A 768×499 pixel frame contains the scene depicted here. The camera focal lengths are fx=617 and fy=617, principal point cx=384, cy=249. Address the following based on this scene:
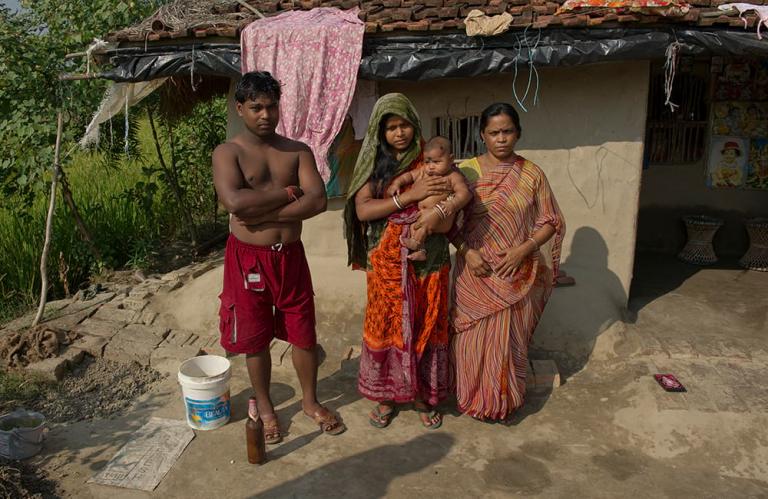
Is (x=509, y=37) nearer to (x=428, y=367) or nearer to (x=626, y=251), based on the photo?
(x=626, y=251)

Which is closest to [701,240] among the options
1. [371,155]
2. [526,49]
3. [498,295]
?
[526,49]

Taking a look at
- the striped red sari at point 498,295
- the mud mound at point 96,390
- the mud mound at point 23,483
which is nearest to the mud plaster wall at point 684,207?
the striped red sari at point 498,295

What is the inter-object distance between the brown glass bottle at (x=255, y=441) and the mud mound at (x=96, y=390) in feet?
3.91

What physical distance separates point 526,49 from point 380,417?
2.70 meters

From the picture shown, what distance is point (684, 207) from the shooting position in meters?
7.07

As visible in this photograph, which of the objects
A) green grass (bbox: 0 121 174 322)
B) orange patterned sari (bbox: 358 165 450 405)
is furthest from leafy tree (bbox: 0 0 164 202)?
orange patterned sari (bbox: 358 165 450 405)

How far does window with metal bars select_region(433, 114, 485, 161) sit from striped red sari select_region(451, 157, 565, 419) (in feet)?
5.31

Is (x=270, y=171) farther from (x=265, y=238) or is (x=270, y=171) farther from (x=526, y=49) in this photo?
(x=526, y=49)

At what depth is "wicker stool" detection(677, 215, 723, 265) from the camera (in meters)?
6.57

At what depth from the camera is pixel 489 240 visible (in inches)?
139

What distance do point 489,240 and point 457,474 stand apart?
1.29 m

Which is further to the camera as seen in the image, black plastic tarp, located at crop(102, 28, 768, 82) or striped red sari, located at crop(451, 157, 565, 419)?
black plastic tarp, located at crop(102, 28, 768, 82)

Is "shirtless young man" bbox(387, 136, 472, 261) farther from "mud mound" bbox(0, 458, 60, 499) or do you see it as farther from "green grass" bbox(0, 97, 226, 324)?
"green grass" bbox(0, 97, 226, 324)

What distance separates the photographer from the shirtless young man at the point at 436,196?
3186 mm
